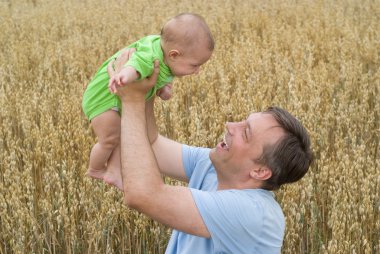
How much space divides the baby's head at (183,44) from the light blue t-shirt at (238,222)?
1.67 feet

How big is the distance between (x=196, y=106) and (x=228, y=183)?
2.20 m

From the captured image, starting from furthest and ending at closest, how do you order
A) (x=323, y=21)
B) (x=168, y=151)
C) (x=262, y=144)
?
(x=323, y=21)
(x=168, y=151)
(x=262, y=144)

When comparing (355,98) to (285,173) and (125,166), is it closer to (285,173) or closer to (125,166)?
(285,173)

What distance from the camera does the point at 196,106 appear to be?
13.9 ft

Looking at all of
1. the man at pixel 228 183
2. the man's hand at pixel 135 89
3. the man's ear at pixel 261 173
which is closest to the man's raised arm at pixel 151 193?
the man at pixel 228 183

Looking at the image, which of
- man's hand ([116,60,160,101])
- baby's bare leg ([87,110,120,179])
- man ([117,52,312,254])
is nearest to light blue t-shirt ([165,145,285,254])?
man ([117,52,312,254])

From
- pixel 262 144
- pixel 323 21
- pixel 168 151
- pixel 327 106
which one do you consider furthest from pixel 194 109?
pixel 323 21

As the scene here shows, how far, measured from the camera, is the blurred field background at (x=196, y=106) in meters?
2.86

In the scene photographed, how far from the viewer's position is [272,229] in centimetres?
195

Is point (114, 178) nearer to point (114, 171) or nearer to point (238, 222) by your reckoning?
point (114, 171)

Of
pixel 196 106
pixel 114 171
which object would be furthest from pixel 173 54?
pixel 196 106

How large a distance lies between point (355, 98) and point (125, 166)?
3.21 m

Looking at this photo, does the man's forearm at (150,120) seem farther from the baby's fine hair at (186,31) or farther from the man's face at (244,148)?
the man's face at (244,148)

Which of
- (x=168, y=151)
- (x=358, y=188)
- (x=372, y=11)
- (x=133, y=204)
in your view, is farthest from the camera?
(x=372, y=11)
